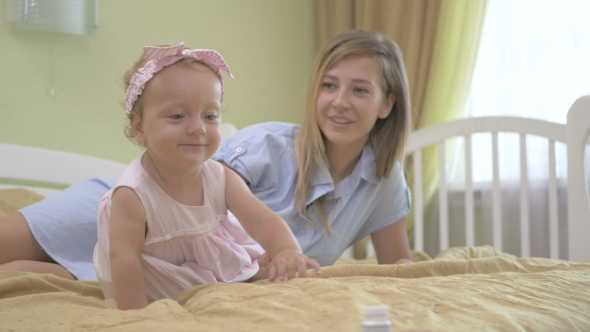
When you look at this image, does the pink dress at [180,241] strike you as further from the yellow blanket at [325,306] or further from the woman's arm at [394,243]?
the woman's arm at [394,243]

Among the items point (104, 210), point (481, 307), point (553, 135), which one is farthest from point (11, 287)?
point (553, 135)

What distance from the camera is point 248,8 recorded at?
292cm

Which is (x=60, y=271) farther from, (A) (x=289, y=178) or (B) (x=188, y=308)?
(B) (x=188, y=308)

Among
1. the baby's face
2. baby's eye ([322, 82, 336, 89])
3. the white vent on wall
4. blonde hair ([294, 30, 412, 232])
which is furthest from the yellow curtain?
the baby's face

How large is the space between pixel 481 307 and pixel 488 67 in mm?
1799

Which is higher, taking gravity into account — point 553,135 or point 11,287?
point 553,135

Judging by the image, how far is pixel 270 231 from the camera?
1.27 m

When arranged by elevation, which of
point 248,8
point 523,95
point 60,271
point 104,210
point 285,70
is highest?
point 248,8

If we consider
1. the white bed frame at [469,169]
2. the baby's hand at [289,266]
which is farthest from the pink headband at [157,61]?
the white bed frame at [469,169]

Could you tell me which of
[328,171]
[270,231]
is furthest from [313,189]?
[270,231]

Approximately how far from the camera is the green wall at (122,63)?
2271 millimetres

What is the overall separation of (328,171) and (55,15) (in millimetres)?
1037

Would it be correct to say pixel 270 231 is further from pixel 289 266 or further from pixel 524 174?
pixel 524 174

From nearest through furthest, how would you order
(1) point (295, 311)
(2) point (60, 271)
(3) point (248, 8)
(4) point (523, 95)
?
(1) point (295, 311), (2) point (60, 271), (4) point (523, 95), (3) point (248, 8)
